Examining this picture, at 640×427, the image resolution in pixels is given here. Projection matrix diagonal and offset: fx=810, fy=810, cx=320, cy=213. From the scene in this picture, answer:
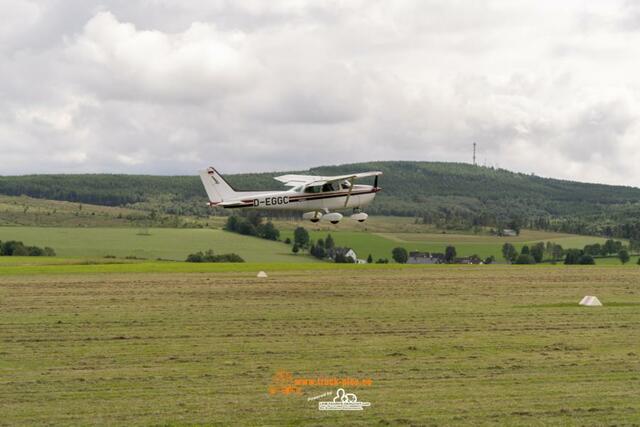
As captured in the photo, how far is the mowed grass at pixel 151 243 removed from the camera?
3799 inches

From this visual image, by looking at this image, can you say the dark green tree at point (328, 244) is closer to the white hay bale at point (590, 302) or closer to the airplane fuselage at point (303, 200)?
the airplane fuselage at point (303, 200)

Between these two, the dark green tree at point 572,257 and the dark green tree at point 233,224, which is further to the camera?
the dark green tree at point 233,224

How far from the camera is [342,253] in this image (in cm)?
10069

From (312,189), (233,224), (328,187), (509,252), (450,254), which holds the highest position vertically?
(328,187)

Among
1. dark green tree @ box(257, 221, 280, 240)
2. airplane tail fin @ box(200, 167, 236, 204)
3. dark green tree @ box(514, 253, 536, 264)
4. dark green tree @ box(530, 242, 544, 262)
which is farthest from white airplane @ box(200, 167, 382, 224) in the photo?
dark green tree @ box(530, 242, 544, 262)

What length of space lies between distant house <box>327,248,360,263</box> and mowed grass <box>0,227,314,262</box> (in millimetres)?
3576

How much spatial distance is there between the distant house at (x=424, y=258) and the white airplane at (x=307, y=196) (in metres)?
55.0

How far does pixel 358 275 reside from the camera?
183ft

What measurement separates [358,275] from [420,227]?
9671 centimetres

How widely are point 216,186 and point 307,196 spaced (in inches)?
226

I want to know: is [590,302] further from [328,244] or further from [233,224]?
[233,224]

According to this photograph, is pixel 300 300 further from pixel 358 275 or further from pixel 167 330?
pixel 358 275

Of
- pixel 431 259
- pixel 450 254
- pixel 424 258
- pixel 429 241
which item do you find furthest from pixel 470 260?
pixel 429 241

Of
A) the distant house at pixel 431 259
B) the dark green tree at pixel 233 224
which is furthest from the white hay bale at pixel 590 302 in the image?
the dark green tree at pixel 233 224
